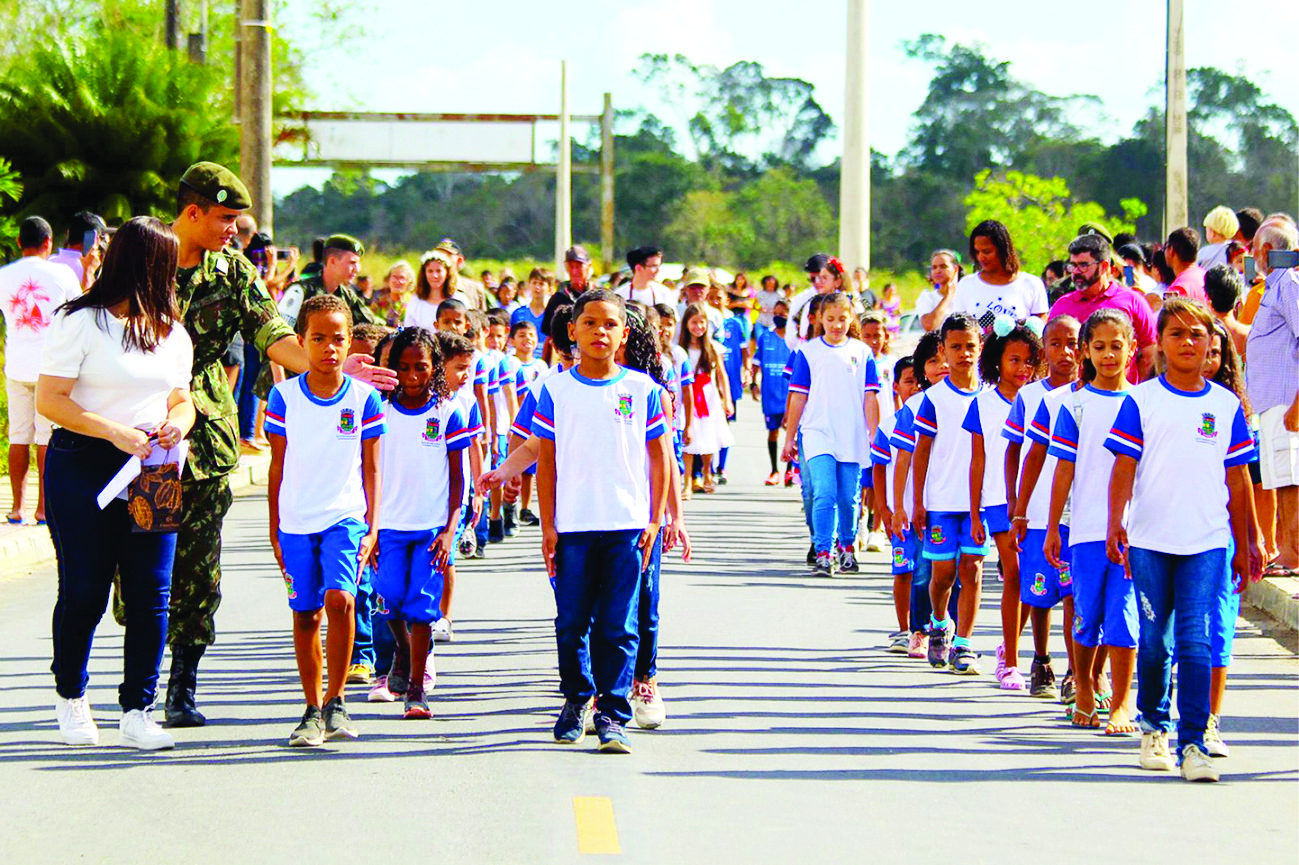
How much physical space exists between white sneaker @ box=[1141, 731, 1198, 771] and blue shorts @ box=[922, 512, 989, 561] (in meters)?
2.24

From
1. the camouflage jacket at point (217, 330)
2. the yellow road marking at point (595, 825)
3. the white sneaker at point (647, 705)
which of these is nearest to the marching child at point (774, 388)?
the white sneaker at point (647, 705)

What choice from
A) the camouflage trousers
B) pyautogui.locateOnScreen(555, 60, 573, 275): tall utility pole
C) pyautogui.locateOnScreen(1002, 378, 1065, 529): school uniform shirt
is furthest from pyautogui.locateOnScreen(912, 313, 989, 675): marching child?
pyautogui.locateOnScreen(555, 60, 573, 275): tall utility pole

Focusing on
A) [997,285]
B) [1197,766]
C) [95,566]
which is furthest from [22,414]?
[1197,766]

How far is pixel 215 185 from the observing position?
772 cm

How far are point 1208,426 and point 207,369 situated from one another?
12.7ft

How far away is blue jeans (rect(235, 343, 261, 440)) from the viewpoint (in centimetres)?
2058

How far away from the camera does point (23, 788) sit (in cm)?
684

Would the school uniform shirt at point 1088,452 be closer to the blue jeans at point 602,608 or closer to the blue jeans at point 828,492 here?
the blue jeans at point 602,608

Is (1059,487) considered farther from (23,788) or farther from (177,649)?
(23,788)

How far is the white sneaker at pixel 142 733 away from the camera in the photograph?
7480 mm

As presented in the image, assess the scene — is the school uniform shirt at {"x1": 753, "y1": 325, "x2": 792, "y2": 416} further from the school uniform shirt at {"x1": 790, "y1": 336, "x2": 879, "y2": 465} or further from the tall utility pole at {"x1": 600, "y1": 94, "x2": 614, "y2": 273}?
the tall utility pole at {"x1": 600, "y1": 94, "x2": 614, "y2": 273}

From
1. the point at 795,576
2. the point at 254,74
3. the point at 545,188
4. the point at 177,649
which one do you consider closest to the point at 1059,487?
the point at 177,649

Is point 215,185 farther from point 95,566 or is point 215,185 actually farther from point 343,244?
point 343,244

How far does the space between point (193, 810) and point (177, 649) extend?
1551 mm
